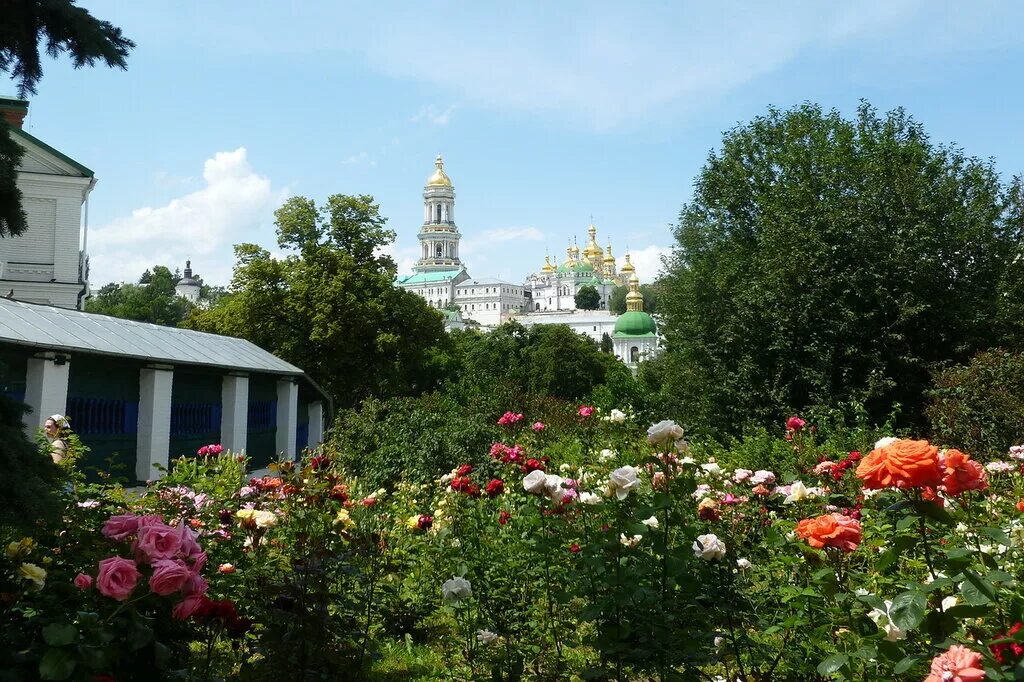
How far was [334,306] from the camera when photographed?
32406mm

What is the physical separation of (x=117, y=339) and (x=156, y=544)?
13963mm

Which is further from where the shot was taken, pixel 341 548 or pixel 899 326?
pixel 899 326

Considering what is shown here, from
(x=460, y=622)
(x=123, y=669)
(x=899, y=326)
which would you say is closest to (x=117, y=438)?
(x=460, y=622)

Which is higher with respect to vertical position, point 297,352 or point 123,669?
point 297,352

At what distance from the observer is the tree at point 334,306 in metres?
32.6

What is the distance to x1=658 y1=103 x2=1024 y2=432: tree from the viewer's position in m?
18.8

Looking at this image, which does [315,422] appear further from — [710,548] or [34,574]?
[34,574]

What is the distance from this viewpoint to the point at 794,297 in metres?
19.1

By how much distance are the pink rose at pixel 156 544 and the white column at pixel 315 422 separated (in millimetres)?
23026

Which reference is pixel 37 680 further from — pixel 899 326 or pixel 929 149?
pixel 929 149

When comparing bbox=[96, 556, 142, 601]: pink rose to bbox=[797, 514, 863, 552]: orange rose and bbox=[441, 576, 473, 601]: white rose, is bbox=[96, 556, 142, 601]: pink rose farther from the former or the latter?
bbox=[797, 514, 863, 552]: orange rose

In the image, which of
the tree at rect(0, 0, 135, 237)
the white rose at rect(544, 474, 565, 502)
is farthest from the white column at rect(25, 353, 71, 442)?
the white rose at rect(544, 474, 565, 502)

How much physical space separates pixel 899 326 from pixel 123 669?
732 inches

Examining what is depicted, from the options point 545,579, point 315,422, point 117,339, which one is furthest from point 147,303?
point 545,579
